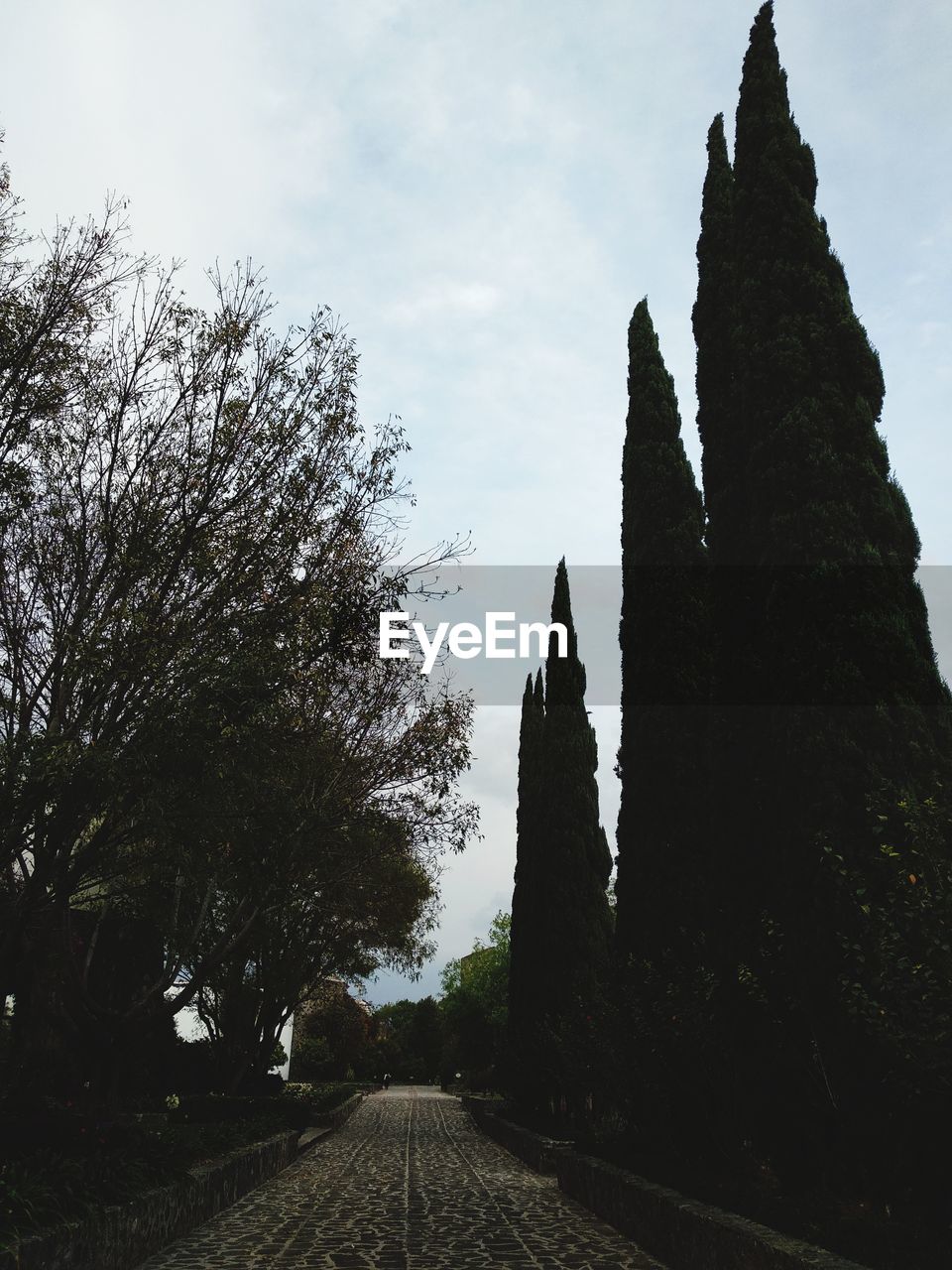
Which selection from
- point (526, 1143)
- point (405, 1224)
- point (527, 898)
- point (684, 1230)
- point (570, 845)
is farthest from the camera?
point (527, 898)

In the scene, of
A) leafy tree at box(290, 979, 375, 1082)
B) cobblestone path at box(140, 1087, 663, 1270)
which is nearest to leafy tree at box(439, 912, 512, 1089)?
leafy tree at box(290, 979, 375, 1082)

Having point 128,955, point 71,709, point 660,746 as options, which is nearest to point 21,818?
point 71,709

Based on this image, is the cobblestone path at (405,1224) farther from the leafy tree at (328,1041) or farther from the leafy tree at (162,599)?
the leafy tree at (328,1041)

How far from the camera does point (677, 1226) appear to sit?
7617 mm

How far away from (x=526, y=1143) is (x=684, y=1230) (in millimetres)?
10760

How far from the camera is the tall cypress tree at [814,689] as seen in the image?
6531 mm

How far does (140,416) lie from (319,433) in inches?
80.6

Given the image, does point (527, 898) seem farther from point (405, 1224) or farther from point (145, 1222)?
point (145, 1222)

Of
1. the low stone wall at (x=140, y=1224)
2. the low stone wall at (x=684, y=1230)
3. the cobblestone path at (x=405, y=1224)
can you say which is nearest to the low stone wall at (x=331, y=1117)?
the cobblestone path at (x=405, y=1224)

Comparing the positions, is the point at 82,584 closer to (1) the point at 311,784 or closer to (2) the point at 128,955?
(1) the point at 311,784

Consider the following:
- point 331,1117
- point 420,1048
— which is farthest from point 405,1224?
point 420,1048

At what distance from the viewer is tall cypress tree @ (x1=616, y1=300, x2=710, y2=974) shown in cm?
1344

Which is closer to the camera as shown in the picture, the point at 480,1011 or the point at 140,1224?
the point at 140,1224

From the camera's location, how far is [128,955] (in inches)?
1000
